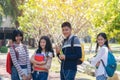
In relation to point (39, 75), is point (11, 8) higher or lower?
higher

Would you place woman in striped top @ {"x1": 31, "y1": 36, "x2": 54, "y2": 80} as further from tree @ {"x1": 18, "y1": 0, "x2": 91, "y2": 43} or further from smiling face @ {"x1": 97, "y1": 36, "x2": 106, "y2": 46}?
tree @ {"x1": 18, "y1": 0, "x2": 91, "y2": 43}

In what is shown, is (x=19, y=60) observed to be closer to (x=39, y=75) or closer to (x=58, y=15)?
(x=39, y=75)

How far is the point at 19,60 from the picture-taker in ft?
22.8

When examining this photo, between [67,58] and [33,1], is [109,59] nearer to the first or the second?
[67,58]

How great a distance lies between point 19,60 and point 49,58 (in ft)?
1.92

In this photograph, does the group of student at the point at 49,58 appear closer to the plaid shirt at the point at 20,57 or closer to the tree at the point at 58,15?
the plaid shirt at the point at 20,57

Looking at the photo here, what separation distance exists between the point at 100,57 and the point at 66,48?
0.67 m

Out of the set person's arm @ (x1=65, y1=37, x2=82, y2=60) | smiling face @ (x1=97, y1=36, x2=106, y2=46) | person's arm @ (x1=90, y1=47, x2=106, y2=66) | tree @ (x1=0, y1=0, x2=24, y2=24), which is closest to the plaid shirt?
person's arm @ (x1=65, y1=37, x2=82, y2=60)

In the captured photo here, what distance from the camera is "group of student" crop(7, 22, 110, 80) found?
263 inches

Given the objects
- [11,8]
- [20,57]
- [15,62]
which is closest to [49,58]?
[20,57]

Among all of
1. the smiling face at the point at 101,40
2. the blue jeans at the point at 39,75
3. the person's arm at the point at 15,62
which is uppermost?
the smiling face at the point at 101,40

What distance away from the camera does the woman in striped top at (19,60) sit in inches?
270

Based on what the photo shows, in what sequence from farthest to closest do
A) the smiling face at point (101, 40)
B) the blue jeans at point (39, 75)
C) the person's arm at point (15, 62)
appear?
the blue jeans at point (39, 75)
the smiling face at point (101, 40)
the person's arm at point (15, 62)

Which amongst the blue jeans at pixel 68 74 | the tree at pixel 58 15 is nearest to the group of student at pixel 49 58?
the blue jeans at pixel 68 74
